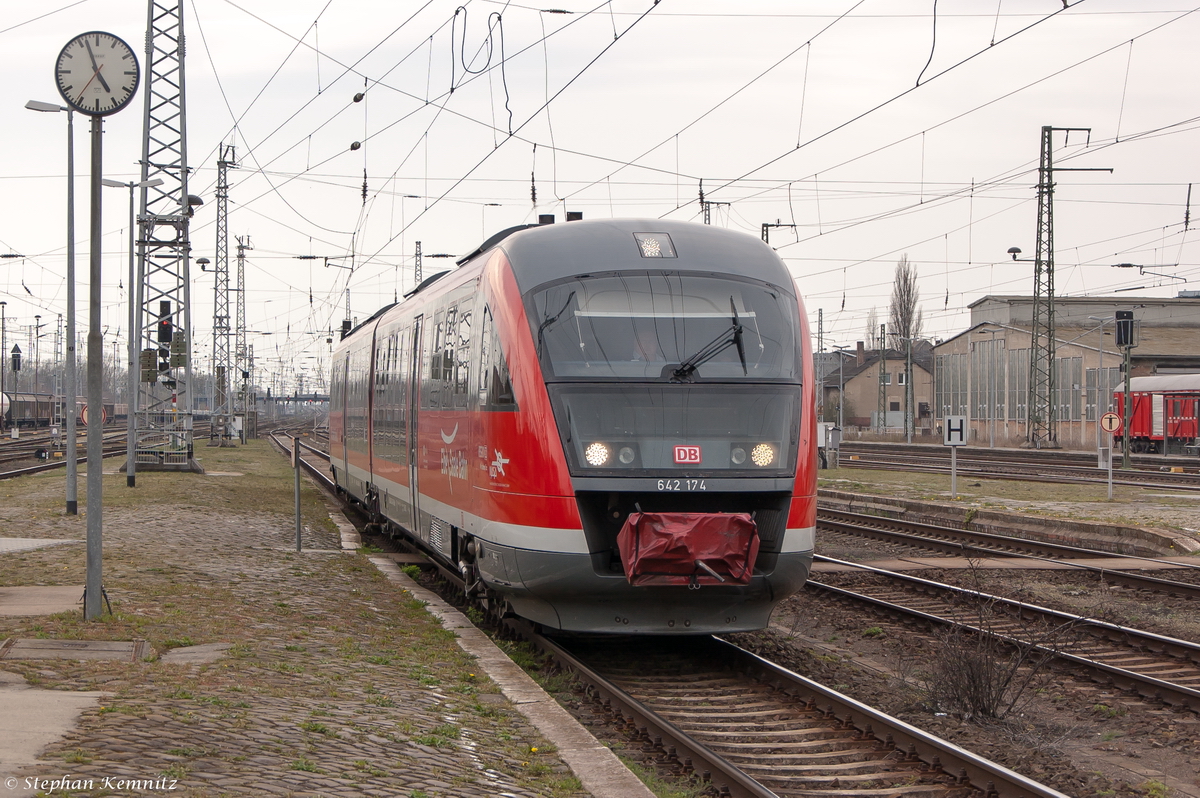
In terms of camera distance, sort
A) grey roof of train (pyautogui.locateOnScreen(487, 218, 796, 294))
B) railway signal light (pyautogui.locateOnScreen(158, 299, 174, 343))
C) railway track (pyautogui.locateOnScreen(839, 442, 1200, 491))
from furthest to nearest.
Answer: railway track (pyautogui.locateOnScreen(839, 442, 1200, 491))
railway signal light (pyautogui.locateOnScreen(158, 299, 174, 343))
grey roof of train (pyautogui.locateOnScreen(487, 218, 796, 294))

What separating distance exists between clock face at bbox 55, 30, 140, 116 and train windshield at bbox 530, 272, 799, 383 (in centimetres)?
394

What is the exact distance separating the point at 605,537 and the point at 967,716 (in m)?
2.87

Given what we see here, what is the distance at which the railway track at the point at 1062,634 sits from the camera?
8977 millimetres

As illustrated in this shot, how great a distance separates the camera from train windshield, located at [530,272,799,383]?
9297 millimetres

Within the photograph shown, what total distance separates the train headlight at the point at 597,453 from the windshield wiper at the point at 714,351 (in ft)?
2.62

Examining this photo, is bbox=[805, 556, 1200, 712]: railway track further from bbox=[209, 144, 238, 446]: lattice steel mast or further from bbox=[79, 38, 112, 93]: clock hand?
bbox=[209, 144, 238, 446]: lattice steel mast

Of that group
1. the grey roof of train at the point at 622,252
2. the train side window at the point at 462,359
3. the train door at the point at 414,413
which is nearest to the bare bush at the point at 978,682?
the grey roof of train at the point at 622,252

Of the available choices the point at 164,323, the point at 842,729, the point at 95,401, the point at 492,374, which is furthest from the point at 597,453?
the point at 164,323

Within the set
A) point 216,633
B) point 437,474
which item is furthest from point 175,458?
point 216,633

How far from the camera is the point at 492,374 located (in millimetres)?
9953

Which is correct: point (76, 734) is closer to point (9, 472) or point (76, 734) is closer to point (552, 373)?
point (552, 373)

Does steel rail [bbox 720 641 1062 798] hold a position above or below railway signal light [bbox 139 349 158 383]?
below

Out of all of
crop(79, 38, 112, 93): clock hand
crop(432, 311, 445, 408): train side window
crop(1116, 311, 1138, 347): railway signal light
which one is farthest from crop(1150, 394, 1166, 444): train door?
crop(79, 38, 112, 93): clock hand

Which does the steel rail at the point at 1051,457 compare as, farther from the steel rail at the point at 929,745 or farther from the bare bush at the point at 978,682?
the steel rail at the point at 929,745
